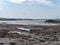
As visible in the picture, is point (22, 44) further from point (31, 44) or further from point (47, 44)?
point (47, 44)

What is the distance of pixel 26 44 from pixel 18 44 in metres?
0.71

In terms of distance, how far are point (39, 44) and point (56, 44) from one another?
1.50 meters

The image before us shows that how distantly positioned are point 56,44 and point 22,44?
303cm

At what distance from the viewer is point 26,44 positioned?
15820mm

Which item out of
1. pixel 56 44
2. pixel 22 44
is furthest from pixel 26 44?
pixel 56 44

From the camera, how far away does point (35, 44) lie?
52.9ft

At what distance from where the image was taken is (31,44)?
15953 mm

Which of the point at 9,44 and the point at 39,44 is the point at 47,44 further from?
the point at 9,44

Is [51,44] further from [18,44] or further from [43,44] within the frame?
[18,44]

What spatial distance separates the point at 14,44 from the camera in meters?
15.9

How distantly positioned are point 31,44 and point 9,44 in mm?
1930

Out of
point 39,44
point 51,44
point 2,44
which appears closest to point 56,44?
point 51,44

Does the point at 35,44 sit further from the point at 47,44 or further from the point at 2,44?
the point at 2,44

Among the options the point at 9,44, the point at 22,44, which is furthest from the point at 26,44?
the point at 9,44
